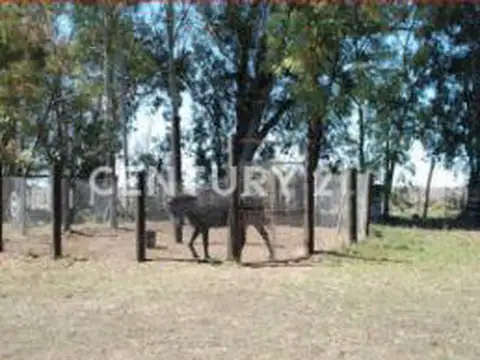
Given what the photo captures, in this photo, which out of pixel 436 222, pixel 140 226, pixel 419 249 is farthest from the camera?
pixel 436 222

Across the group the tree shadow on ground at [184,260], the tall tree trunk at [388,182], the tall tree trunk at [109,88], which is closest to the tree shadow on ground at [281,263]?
the tree shadow on ground at [184,260]

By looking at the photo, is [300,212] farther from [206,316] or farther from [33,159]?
[33,159]

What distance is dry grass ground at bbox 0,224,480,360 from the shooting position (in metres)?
9.70

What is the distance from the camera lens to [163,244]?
74.6ft

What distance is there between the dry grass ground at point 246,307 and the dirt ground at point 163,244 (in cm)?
27

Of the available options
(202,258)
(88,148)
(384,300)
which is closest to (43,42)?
(88,148)

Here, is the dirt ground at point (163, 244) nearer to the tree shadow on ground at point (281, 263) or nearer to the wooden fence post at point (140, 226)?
the tree shadow on ground at point (281, 263)

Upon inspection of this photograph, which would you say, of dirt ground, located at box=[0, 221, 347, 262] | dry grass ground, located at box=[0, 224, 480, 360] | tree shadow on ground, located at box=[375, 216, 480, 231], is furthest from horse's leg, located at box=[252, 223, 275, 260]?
tree shadow on ground, located at box=[375, 216, 480, 231]

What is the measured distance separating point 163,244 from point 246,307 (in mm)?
10557

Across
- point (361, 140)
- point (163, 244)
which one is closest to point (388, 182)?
point (361, 140)

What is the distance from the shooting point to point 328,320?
1120cm

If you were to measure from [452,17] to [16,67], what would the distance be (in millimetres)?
17109

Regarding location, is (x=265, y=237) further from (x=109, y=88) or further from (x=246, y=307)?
(x=109, y=88)

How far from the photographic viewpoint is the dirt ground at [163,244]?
19.8 m
